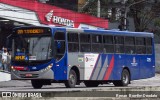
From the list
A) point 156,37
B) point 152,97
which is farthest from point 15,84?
point 156,37

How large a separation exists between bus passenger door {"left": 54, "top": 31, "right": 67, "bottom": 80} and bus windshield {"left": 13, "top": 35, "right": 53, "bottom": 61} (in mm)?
426

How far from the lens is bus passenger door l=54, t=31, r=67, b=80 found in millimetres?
23297

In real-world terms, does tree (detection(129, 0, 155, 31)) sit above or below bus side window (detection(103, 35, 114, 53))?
above

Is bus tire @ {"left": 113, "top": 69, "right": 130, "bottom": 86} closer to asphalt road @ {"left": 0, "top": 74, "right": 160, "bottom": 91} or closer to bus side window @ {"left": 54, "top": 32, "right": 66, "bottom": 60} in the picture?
asphalt road @ {"left": 0, "top": 74, "right": 160, "bottom": 91}

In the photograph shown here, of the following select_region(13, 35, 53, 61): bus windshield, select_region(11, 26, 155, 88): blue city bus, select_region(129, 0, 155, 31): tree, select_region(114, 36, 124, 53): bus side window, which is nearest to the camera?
select_region(13, 35, 53, 61): bus windshield

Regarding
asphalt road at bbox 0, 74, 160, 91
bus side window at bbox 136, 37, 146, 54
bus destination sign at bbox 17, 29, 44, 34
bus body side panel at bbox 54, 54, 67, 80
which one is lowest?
asphalt road at bbox 0, 74, 160, 91

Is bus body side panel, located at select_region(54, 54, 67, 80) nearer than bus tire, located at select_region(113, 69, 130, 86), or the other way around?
bus body side panel, located at select_region(54, 54, 67, 80)

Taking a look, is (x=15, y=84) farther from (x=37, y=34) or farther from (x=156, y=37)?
(x=156, y=37)

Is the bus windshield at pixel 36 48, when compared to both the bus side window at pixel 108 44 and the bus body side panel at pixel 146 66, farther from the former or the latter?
the bus body side panel at pixel 146 66

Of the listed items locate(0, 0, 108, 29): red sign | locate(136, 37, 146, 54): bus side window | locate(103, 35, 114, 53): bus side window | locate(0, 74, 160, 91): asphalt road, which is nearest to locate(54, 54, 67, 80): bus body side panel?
locate(0, 74, 160, 91): asphalt road

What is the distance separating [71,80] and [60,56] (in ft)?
4.96

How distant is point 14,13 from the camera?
4094cm

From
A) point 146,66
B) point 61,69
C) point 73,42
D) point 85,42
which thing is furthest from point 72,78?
point 146,66

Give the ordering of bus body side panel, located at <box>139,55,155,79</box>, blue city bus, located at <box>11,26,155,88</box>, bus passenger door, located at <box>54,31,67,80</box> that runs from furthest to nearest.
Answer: bus body side panel, located at <box>139,55,155,79</box> < bus passenger door, located at <box>54,31,67,80</box> < blue city bus, located at <box>11,26,155,88</box>
